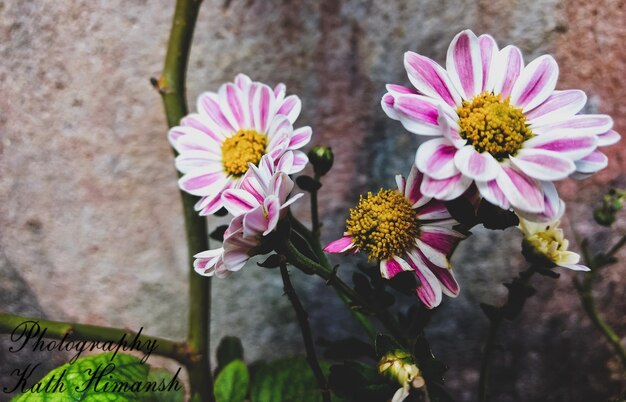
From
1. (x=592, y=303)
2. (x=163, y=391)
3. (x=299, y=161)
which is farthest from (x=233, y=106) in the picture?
(x=592, y=303)

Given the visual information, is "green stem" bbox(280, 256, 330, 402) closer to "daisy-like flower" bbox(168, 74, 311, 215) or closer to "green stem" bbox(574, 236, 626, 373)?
"daisy-like flower" bbox(168, 74, 311, 215)

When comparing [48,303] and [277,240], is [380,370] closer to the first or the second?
[277,240]

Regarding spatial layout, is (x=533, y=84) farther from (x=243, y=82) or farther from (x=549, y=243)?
(x=243, y=82)

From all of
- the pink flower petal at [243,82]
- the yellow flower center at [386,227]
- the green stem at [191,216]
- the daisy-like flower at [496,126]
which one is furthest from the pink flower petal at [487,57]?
the green stem at [191,216]

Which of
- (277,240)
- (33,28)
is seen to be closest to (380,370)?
(277,240)

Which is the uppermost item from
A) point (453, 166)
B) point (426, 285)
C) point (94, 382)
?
point (453, 166)

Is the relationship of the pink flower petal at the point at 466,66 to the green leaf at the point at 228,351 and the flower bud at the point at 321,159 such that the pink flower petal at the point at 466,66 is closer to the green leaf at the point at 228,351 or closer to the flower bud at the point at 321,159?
the flower bud at the point at 321,159

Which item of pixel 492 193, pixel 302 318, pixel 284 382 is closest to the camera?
pixel 492 193

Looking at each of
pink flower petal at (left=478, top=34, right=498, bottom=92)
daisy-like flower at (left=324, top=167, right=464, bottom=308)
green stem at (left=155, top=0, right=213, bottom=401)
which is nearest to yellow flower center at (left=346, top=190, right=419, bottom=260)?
daisy-like flower at (left=324, top=167, right=464, bottom=308)
